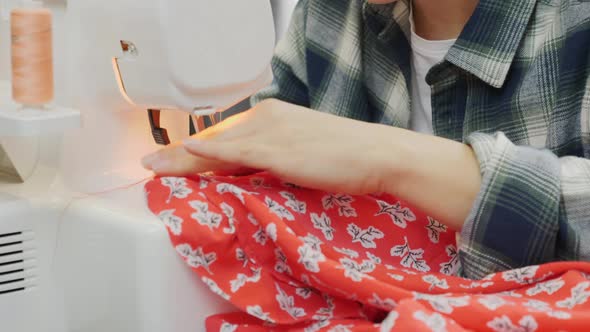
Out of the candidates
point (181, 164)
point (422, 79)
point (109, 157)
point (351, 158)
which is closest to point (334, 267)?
point (351, 158)

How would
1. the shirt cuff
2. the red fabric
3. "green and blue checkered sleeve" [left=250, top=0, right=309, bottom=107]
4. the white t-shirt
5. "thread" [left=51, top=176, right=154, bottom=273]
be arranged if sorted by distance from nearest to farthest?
the red fabric < the shirt cuff < "thread" [left=51, top=176, right=154, bottom=273] < the white t-shirt < "green and blue checkered sleeve" [left=250, top=0, right=309, bottom=107]

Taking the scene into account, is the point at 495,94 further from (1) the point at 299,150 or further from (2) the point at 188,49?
(2) the point at 188,49

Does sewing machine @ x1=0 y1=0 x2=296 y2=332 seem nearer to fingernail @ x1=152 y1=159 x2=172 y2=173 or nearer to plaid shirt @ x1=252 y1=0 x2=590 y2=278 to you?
A: fingernail @ x1=152 y1=159 x2=172 y2=173

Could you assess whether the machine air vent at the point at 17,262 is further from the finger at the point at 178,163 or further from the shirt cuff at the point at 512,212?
the shirt cuff at the point at 512,212

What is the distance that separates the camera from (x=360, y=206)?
938 millimetres

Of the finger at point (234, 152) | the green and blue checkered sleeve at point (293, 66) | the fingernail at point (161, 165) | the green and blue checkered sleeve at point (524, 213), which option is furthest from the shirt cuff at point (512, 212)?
the green and blue checkered sleeve at point (293, 66)

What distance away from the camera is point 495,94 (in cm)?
106

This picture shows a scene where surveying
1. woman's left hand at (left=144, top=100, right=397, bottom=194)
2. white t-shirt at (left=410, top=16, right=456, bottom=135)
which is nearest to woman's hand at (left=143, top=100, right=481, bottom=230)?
woman's left hand at (left=144, top=100, right=397, bottom=194)

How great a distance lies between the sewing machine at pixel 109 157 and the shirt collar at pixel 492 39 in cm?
28

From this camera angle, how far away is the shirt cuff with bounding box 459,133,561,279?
0.84m

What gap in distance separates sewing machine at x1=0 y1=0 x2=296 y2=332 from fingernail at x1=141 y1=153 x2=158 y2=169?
0.02 m

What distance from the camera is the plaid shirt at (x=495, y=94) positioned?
2.79ft

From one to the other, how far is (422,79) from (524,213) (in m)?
0.41

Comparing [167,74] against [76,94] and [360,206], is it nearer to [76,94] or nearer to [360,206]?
[76,94]
